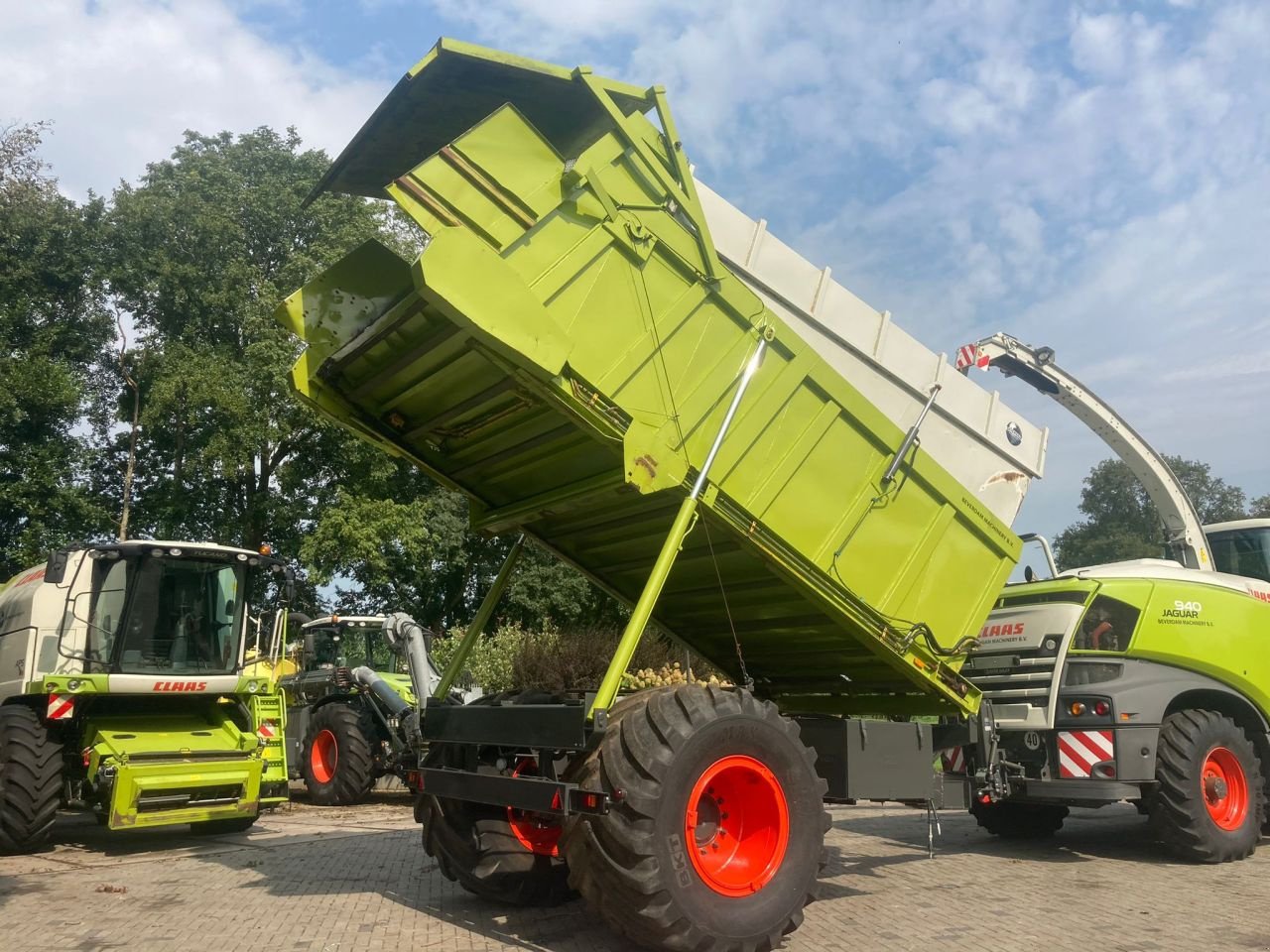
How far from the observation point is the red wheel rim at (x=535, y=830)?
5.46 meters

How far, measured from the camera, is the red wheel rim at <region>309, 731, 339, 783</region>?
12.5m

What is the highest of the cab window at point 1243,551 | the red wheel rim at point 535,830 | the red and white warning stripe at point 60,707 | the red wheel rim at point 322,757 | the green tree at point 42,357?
the green tree at point 42,357

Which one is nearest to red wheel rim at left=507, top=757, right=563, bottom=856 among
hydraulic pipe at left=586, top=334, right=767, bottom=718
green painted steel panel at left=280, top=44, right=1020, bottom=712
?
hydraulic pipe at left=586, top=334, right=767, bottom=718

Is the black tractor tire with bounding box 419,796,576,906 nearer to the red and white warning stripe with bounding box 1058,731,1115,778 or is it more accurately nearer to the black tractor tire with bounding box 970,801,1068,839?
the red and white warning stripe with bounding box 1058,731,1115,778

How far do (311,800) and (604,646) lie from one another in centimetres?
534

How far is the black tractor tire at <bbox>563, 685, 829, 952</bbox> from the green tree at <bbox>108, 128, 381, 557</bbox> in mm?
22112

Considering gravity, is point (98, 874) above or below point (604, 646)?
below

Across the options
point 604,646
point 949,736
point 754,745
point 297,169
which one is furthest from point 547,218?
point 297,169

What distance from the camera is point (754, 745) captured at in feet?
16.0

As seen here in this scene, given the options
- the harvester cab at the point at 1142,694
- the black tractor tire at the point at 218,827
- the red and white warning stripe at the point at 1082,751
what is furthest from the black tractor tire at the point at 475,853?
the black tractor tire at the point at 218,827

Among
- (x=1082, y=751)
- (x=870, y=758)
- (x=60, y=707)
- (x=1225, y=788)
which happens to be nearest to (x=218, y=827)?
(x=60, y=707)

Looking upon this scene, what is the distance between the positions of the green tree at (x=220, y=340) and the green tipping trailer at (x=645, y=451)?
2054 cm

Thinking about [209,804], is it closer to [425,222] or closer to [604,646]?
[425,222]

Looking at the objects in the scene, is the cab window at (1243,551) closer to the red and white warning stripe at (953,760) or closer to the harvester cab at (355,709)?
the red and white warning stripe at (953,760)
